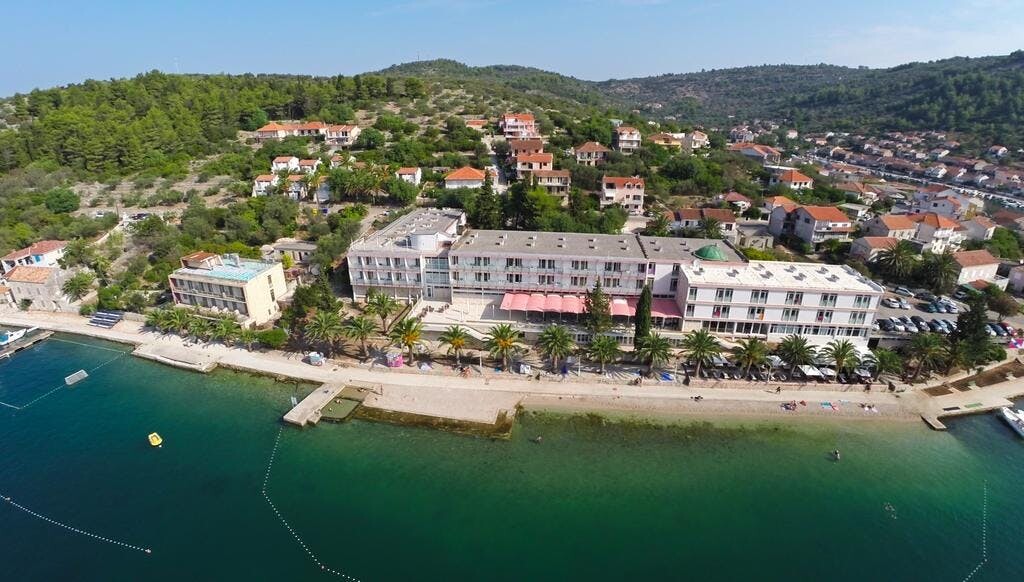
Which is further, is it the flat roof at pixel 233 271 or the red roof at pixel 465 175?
the red roof at pixel 465 175

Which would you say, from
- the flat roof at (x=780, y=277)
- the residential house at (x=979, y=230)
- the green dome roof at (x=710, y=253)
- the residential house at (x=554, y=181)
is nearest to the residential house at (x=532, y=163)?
the residential house at (x=554, y=181)

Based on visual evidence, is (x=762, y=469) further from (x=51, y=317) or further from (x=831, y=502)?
(x=51, y=317)

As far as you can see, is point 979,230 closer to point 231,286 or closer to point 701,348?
point 701,348

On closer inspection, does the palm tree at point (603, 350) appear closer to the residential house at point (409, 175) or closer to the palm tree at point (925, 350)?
the palm tree at point (925, 350)

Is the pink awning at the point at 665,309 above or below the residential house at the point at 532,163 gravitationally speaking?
below

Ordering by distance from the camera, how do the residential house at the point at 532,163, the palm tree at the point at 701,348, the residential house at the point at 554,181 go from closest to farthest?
the palm tree at the point at 701,348
the residential house at the point at 554,181
the residential house at the point at 532,163

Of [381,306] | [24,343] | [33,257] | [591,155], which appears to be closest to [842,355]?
[381,306]

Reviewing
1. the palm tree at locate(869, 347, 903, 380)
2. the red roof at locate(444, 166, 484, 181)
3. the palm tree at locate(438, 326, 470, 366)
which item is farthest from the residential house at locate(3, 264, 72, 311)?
the palm tree at locate(869, 347, 903, 380)
